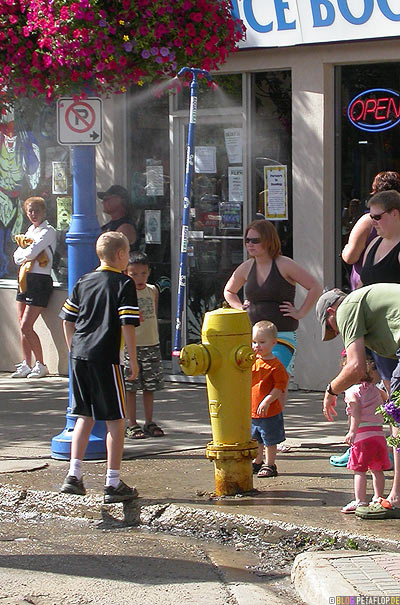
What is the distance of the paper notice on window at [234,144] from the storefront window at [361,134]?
1057 millimetres

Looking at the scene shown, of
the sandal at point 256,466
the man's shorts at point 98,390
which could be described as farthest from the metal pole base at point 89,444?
the sandal at point 256,466

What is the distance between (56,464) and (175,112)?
15.7 feet

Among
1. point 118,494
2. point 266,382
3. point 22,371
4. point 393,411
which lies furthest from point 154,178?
point 393,411

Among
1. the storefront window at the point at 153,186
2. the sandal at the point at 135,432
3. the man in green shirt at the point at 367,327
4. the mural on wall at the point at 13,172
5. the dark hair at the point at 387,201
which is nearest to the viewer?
the man in green shirt at the point at 367,327

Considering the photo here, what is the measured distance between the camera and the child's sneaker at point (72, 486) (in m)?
7.15

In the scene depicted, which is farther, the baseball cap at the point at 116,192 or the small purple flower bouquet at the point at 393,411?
the baseball cap at the point at 116,192

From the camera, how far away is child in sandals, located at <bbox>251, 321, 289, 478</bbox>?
7.66m

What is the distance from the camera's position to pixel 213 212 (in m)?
11.6

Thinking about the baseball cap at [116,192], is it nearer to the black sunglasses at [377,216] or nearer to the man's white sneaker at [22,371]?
the man's white sneaker at [22,371]

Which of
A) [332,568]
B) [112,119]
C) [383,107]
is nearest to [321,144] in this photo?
[383,107]

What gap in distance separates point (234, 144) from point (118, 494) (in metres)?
5.24

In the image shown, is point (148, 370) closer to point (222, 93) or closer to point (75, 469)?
point (75, 469)

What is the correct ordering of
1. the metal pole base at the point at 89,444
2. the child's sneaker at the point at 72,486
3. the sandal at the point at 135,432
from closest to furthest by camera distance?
the child's sneaker at the point at 72,486 → the metal pole base at the point at 89,444 → the sandal at the point at 135,432

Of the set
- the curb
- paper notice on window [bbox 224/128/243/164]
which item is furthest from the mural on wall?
the curb
